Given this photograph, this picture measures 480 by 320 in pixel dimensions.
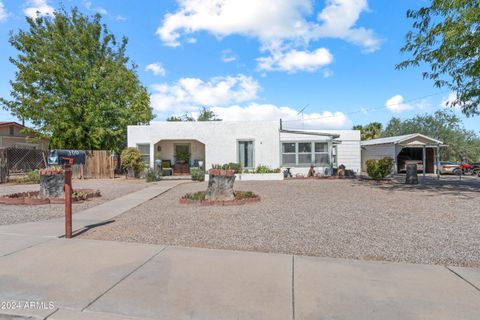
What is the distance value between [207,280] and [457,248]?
168 inches

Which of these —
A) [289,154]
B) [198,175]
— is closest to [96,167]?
[198,175]

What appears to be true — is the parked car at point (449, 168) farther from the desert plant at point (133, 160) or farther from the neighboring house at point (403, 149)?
the desert plant at point (133, 160)

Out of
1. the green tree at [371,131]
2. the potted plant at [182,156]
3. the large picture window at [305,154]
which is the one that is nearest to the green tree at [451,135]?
the green tree at [371,131]

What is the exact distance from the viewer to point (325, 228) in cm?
665

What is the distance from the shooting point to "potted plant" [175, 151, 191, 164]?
886 inches

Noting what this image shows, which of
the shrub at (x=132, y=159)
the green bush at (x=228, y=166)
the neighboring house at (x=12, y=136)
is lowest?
the green bush at (x=228, y=166)

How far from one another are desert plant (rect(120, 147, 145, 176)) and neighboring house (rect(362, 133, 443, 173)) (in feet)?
62.4

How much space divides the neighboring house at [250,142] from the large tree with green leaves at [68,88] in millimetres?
4757

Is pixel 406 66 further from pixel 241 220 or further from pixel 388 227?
pixel 241 220

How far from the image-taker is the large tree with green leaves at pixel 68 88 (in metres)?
22.8

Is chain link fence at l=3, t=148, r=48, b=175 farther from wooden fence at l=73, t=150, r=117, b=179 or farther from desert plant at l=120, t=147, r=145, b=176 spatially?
desert plant at l=120, t=147, r=145, b=176

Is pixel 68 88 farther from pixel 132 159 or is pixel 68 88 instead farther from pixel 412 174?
pixel 412 174

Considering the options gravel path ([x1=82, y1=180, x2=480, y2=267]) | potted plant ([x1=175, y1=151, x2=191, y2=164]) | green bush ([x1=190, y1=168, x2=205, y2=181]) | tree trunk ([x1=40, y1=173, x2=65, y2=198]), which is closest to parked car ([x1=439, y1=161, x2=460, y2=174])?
gravel path ([x1=82, y1=180, x2=480, y2=267])

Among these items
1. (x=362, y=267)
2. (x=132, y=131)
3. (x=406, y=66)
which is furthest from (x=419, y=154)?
(x=362, y=267)
